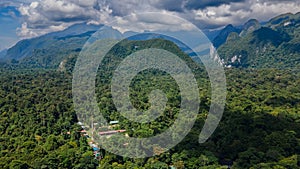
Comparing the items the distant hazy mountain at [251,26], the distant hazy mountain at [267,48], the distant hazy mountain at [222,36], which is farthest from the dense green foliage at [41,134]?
the distant hazy mountain at [222,36]

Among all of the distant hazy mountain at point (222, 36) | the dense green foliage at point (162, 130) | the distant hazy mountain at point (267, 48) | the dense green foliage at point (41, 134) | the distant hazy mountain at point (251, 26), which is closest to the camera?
the dense green foliage at point (162, 130)

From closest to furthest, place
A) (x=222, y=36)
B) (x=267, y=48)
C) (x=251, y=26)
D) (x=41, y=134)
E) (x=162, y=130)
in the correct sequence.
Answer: (x=162, y=130) → (x=41, y=134) → (x=267, y=48) → (x=251, y=26) → (x=222, y=36)

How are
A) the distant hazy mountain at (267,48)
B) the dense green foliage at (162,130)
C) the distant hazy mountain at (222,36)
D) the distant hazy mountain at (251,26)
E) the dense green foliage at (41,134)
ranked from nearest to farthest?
the dense green foliage at (162,130) → the dense green foliage at (41,134) → the distant hazy mountain at (267,48) → the distant hazy mountain at (251,26) → the distant hazy mountain at (222,36)

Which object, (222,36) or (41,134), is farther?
(222,36)

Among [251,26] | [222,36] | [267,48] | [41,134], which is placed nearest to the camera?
[41,134]

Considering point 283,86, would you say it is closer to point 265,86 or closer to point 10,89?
point 265,86

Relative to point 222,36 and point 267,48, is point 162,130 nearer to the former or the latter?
point 267,48

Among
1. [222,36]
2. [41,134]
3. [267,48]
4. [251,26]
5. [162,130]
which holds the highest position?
[251,26]

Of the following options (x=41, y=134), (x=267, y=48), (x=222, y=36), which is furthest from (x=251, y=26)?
(x=41, y=134)

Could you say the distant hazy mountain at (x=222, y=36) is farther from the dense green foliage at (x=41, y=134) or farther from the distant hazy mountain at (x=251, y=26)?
the dense green foliage at (x=41, y=134)

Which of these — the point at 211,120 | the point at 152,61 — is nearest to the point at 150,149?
the point at 211,120

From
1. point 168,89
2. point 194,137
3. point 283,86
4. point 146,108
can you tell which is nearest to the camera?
point 194,137
